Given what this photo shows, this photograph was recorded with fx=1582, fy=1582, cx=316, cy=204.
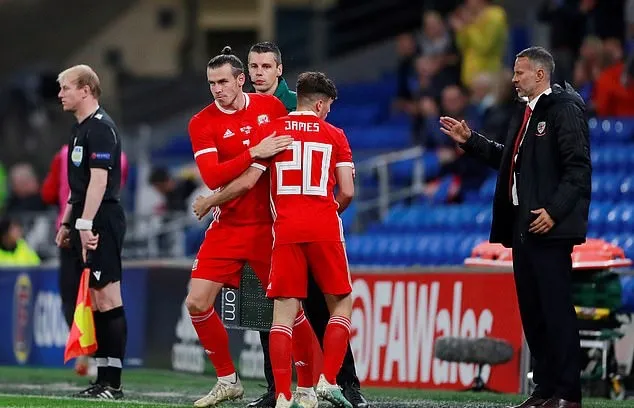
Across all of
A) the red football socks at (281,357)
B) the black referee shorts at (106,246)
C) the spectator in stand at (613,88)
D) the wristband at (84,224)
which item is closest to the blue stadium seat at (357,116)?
the spectator in stand at (613,88)

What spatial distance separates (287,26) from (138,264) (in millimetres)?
10677

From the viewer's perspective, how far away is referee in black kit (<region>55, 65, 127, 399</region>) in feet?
36.0

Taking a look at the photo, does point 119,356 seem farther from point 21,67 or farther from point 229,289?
point 21,67

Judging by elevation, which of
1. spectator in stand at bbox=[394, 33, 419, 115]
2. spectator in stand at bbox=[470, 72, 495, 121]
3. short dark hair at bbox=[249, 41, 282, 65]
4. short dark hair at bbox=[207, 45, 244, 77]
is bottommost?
short dark hair at bbox=[207, 45, 244, 77]

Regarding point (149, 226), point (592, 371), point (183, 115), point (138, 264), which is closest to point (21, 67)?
point (183, 115)

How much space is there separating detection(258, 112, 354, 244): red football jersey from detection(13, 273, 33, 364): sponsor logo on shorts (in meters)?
8.51

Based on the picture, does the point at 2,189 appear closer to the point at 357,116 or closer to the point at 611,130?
the point at 357,116

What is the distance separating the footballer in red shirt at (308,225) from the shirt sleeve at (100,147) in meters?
2.07

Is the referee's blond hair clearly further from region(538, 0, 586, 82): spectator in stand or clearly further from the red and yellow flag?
region(538, 0, 586, 82): spectator in stand

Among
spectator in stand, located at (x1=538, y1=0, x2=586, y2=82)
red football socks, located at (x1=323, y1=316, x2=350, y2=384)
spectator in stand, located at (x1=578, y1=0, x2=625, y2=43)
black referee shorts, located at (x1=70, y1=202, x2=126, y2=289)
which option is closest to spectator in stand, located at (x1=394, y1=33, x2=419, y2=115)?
spectator in stand, located at (x1=538, y1=0, x2=586, y2=82)

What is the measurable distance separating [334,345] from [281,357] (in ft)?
1.10

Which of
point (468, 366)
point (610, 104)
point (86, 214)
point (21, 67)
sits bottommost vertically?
point (468, 366)

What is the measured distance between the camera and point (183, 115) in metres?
25.3

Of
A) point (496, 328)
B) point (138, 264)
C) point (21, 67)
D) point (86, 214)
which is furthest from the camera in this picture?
point (21, 67)
